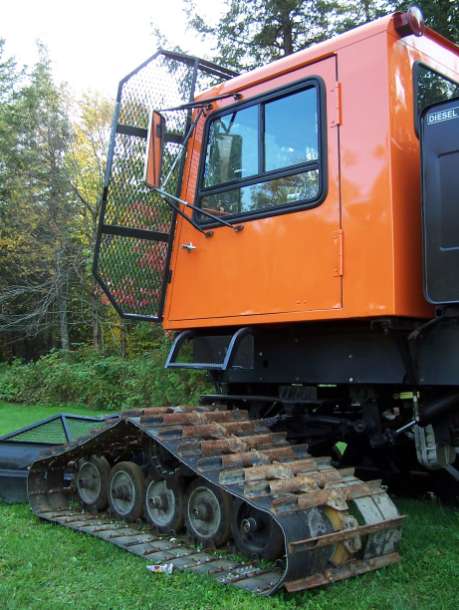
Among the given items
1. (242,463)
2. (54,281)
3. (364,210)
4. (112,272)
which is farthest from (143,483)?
(54,281)

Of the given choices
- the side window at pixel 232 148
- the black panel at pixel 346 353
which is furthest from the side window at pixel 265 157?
the black panel at pixel 346 353

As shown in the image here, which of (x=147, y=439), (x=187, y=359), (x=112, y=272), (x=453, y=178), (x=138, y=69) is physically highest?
(x=138, y=69)

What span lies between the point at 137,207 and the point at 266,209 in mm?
1213

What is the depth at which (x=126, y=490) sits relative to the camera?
5297 millimetres

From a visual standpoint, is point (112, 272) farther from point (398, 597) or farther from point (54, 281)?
point (54, 281)

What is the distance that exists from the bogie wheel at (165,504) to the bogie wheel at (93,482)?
499 millimetres

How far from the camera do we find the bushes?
506 inches

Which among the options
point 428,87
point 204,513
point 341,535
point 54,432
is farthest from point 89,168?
point 341,535

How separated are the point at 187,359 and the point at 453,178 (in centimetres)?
463

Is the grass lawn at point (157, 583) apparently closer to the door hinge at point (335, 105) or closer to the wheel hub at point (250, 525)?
the wheel hub at point (250, 525)

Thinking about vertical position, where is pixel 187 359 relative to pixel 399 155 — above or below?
below

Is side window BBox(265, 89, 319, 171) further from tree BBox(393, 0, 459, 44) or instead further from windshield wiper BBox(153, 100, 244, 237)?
tree BBox(393, 0, 459, 44)

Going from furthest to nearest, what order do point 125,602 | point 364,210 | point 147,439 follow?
point 147,439 < point 364,210 < point 125,602

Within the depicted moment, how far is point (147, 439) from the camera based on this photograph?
5.18 metres
